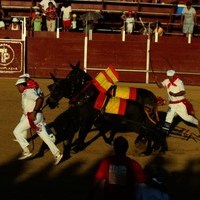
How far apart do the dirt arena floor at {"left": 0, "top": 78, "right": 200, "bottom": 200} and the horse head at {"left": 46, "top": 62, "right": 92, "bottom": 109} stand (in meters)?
0.92

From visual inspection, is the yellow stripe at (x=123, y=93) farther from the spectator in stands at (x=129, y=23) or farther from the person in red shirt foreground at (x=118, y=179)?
the spectator in stands at (x=129, y=23)

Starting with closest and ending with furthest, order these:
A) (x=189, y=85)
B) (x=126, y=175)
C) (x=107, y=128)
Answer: (x=126, y=175), (x=107, y=128), (x=189, y=85)

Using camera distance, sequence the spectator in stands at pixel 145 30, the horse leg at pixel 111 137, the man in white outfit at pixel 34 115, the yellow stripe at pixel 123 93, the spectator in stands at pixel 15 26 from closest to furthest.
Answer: the man in white outfit at pixel 34 115
the yellow stripe at pixel 123 93
the horse leg at pixel 111 137
the spectator in stands at pixel 15 26
the spectator in stands at pixel 145 30

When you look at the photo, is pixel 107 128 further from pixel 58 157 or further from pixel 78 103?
pixel 58 157

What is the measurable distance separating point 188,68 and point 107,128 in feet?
32.9

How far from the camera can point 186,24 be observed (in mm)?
23969

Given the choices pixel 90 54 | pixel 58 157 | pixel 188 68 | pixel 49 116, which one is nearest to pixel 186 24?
pixel 188 68

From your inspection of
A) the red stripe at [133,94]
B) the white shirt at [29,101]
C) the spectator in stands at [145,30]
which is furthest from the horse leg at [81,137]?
the spectator in stands at [145,30]

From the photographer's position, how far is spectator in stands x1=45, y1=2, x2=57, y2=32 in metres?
23.4

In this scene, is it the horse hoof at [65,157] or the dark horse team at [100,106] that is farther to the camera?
the dark horse team at [100,106]

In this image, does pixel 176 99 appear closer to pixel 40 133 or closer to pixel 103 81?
pixel 103 81

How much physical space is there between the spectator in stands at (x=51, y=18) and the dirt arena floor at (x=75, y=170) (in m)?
10.7

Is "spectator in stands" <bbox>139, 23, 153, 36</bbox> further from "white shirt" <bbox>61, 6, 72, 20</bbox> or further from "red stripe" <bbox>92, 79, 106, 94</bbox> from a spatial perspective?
"red stripe" <bbox>92, 79, 106, 94</bbox>

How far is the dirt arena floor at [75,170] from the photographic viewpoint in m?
8.70
